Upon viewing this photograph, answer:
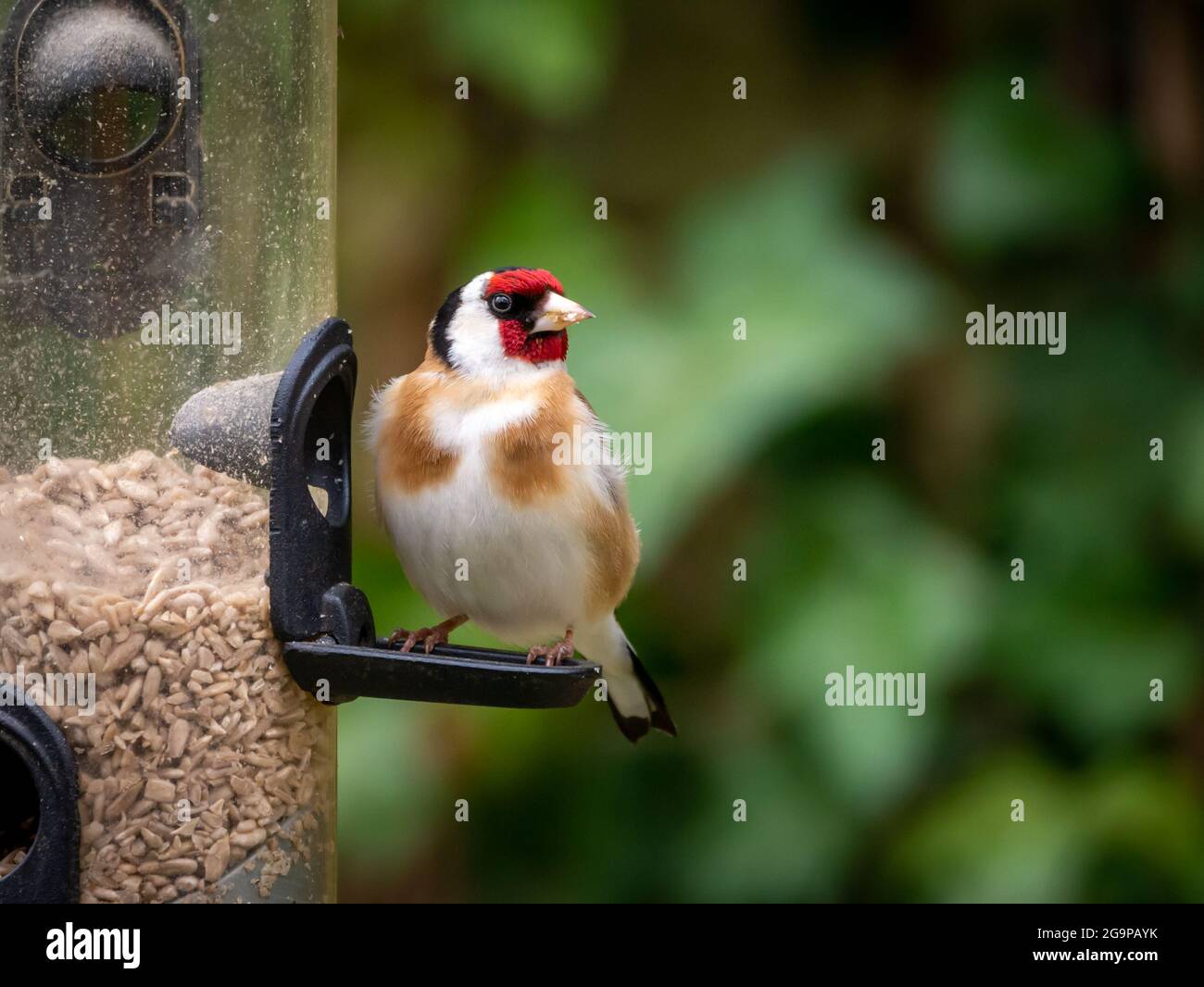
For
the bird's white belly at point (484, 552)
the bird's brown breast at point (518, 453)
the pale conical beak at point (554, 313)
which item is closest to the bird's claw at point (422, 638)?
the bird's white belly at point (484, 552)

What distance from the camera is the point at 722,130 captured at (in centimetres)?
455

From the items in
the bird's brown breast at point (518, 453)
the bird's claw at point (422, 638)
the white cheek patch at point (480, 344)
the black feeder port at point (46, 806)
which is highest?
the white cheek patch at point (480, 344)

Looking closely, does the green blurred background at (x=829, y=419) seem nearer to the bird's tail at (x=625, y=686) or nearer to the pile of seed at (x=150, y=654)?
the bird's tail at (x=625, y=686)

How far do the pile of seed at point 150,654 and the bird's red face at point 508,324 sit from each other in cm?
83

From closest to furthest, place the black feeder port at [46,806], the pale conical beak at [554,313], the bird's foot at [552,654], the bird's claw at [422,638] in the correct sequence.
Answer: the black feeder port at [46,806]
the bird's claw at [422,638]
the bird's foot at [552,654]
the pale conical beak at [554,313]

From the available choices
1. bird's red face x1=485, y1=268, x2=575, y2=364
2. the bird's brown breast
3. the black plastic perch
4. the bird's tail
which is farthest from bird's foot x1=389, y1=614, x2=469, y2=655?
bird's red face x1=485, y1=268, x2=575, y2=364

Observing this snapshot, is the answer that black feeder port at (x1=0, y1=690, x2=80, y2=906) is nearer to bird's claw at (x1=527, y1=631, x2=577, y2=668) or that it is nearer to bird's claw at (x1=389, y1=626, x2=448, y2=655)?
bird's claw at (x1=389, y1=626, x2=448, y2=655)

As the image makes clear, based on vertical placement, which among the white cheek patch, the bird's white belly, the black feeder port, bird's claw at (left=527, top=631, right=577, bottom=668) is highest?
the white cheek patch

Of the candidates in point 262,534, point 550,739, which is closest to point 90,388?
point 262,534

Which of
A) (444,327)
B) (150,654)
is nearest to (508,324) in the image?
(444,327)

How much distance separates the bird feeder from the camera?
2539 millimetres

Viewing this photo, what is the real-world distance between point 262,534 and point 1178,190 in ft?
9.09

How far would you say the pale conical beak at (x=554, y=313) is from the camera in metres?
3.30
